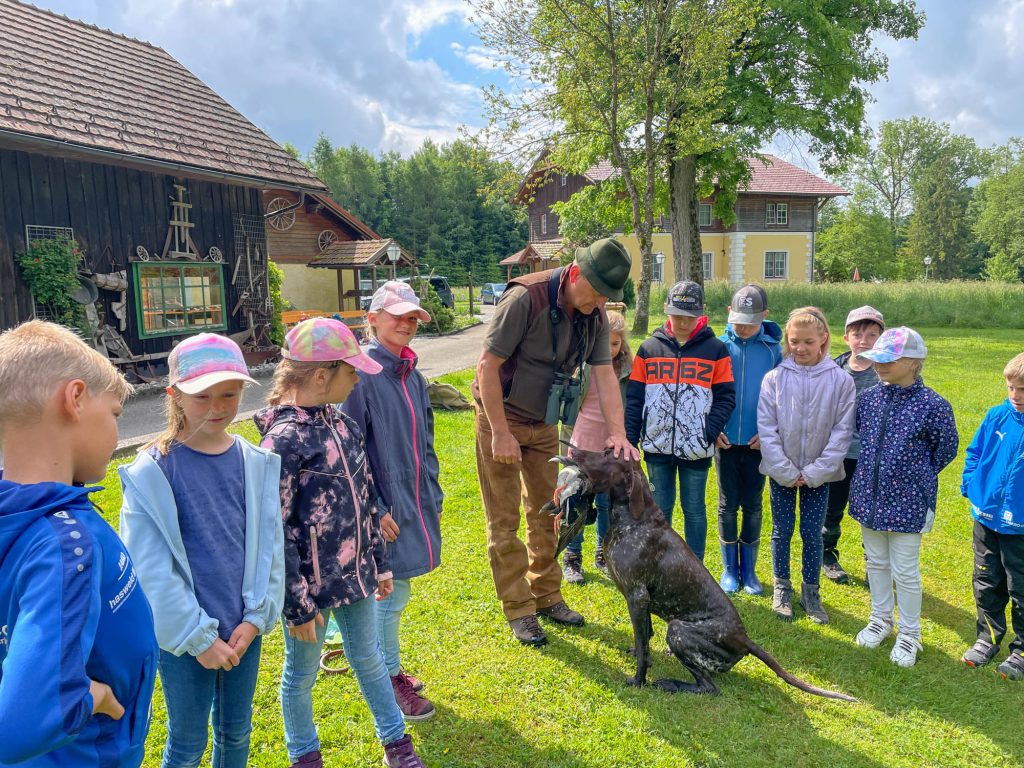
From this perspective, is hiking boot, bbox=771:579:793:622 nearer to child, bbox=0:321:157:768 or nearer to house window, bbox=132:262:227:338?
child, bbox=0:321:157:768

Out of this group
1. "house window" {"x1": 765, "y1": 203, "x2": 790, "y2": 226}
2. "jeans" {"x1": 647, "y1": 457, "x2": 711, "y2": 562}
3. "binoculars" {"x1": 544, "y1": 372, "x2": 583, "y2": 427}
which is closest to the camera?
"binoculars" {"x1": 544, "y1": 372, "x2": 583, "y2": 427}

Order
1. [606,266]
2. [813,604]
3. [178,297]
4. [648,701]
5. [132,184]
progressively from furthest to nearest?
[178,297] → [132,184] → [813,604] → [606,266] → [648,701]

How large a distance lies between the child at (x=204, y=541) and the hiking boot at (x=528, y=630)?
6.48 ft

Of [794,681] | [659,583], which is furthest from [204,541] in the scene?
[794,681]

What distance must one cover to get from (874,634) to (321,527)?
342cm

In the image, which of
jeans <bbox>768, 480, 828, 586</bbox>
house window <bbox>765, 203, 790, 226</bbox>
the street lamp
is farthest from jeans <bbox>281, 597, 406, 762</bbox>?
Result: house window <bbox>765, 203, 790, 226</bbox>

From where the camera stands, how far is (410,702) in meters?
3.40

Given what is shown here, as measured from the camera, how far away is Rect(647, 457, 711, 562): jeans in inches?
182

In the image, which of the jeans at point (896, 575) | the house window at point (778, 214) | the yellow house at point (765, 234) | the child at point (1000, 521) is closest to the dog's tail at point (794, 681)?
the jeans at point (896, 575)

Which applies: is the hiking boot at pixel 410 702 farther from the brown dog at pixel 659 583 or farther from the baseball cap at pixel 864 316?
the baseball cap at pixel 864 316

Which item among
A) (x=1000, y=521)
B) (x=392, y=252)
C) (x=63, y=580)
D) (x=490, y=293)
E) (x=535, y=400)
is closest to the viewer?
(x=63, y=580)

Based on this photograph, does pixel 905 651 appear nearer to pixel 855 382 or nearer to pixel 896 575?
pixel 896 575

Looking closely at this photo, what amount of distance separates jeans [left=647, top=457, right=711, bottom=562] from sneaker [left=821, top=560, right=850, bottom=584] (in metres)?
1.20

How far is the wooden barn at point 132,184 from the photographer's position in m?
10.4
